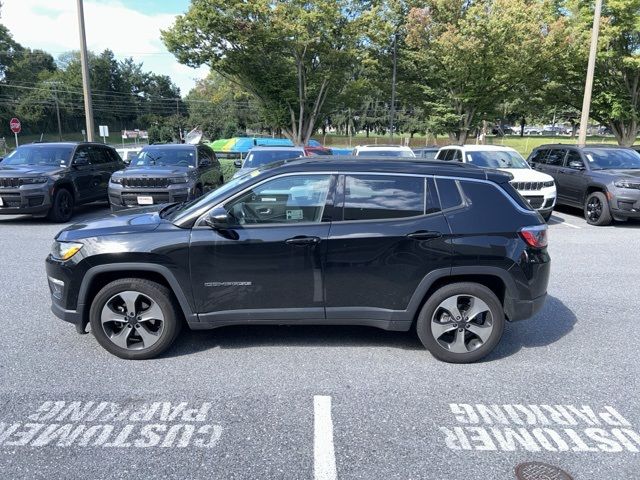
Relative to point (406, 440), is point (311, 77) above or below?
above

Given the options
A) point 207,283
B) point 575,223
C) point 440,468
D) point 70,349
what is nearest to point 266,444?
point 440,468

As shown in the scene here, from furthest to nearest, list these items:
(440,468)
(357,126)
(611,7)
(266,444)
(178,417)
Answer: (357,126) < (611,7) < (178,417) < (266,444) < (440,468)

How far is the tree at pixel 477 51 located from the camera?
21203 mm

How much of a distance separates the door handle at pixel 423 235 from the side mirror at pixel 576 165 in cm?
937

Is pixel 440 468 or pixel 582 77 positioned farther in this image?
pixel 582 77

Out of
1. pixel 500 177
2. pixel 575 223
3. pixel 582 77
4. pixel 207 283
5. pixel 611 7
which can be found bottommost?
pixel 575 223

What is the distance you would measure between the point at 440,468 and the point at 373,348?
158cm

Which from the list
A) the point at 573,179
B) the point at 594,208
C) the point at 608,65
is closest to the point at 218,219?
the point at 594,208

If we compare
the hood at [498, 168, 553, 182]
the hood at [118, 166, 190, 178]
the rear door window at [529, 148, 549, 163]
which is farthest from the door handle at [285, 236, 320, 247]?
the rear door window at [529, 148, 549, 163]

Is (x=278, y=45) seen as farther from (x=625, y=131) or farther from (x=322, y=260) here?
(x=322, y=260)

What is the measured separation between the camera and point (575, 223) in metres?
11.3

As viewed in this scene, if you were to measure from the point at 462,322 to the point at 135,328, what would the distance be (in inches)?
107

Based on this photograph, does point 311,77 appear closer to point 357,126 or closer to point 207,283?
point 207,283

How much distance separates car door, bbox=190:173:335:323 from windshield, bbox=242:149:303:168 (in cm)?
785
